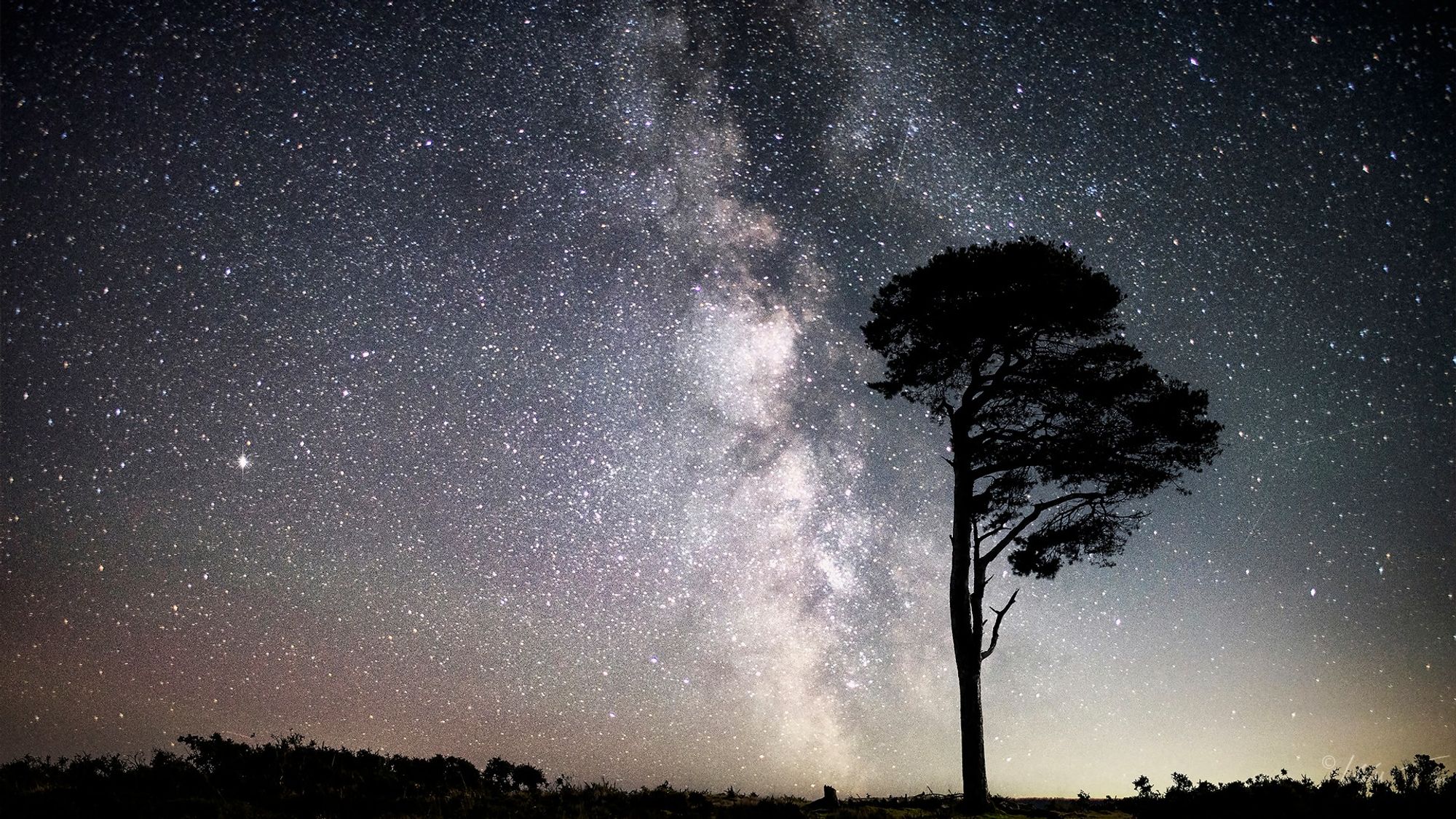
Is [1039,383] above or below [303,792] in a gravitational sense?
above

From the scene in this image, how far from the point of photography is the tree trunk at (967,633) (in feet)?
38.7

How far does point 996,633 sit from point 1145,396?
5.20 m

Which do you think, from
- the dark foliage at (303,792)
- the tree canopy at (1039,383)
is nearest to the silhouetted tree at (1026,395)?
the tree canopy at (1039,383)

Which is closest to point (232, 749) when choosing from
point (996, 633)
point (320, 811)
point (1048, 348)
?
point (320, 811)

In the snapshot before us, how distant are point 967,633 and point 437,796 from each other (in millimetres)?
9040

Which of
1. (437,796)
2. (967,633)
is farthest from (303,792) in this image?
(967,633)

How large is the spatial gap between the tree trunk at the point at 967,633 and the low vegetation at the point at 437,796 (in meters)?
0.57

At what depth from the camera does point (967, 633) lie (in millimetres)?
13133

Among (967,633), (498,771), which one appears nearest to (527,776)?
(498,771)

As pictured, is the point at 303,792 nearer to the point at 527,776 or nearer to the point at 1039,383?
the point at 527,776

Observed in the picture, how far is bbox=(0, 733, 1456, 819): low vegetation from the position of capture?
26.3ft

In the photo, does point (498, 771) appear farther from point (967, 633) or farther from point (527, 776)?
point (967, 633)

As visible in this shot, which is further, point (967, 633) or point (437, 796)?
point (967, 633)

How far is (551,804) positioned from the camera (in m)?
10.0
